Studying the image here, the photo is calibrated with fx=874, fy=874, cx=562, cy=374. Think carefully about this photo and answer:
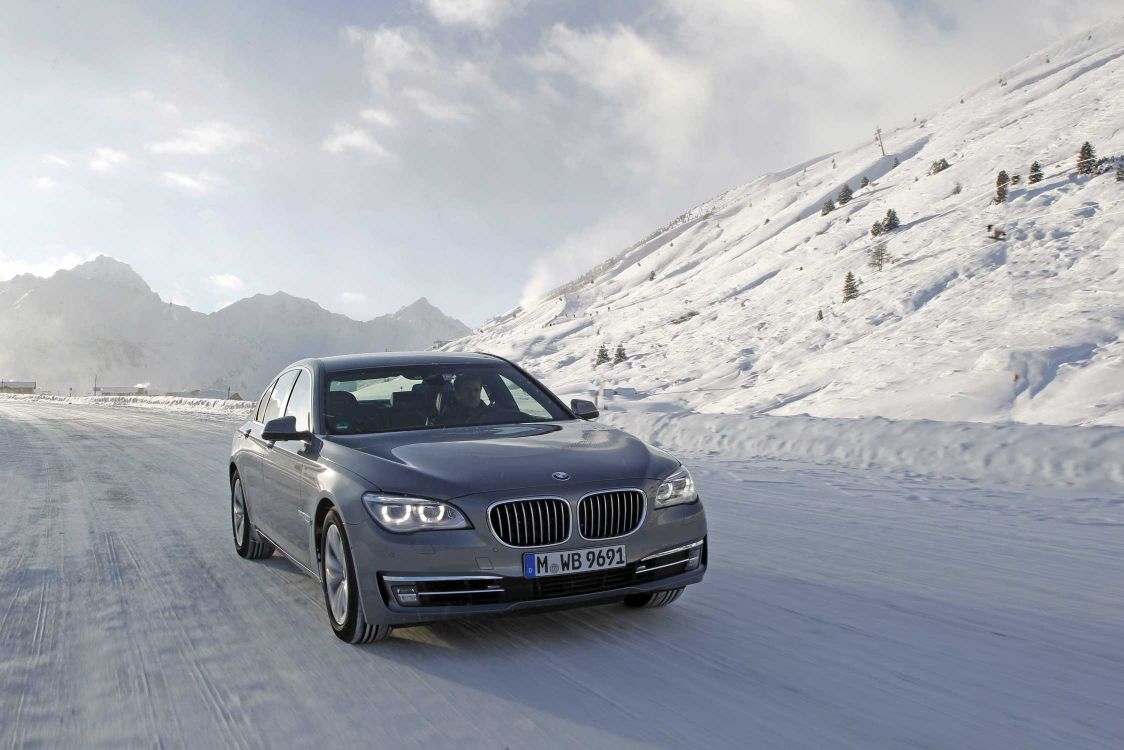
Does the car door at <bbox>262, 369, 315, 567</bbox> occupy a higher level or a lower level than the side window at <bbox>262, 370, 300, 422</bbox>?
lower

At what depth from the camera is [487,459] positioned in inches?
162

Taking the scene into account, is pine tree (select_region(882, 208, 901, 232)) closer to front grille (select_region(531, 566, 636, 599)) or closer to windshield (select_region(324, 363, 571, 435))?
windshield (select_region(324, 363, 571, 435))

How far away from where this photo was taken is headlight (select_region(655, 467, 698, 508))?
420 cm

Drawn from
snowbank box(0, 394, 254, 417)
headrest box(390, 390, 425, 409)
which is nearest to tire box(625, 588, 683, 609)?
headrest box(390, 390, 425, 409)

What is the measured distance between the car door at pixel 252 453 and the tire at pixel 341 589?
5.27 feet

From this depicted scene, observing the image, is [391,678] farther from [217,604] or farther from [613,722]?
[217,604]

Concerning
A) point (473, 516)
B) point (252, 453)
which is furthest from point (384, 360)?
point (473, 516)

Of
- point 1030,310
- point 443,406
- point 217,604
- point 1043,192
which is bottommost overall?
point 217,604

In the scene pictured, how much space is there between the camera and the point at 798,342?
135ft

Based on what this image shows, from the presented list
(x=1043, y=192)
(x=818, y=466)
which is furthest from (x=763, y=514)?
(x=1043, y=192)

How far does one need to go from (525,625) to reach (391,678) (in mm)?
853

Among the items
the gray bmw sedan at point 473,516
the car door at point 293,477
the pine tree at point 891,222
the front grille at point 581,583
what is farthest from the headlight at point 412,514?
the pine tree at point 891,222

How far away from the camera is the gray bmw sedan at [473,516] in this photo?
3832 millimetres

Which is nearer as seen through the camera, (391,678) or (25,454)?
(391,678)
